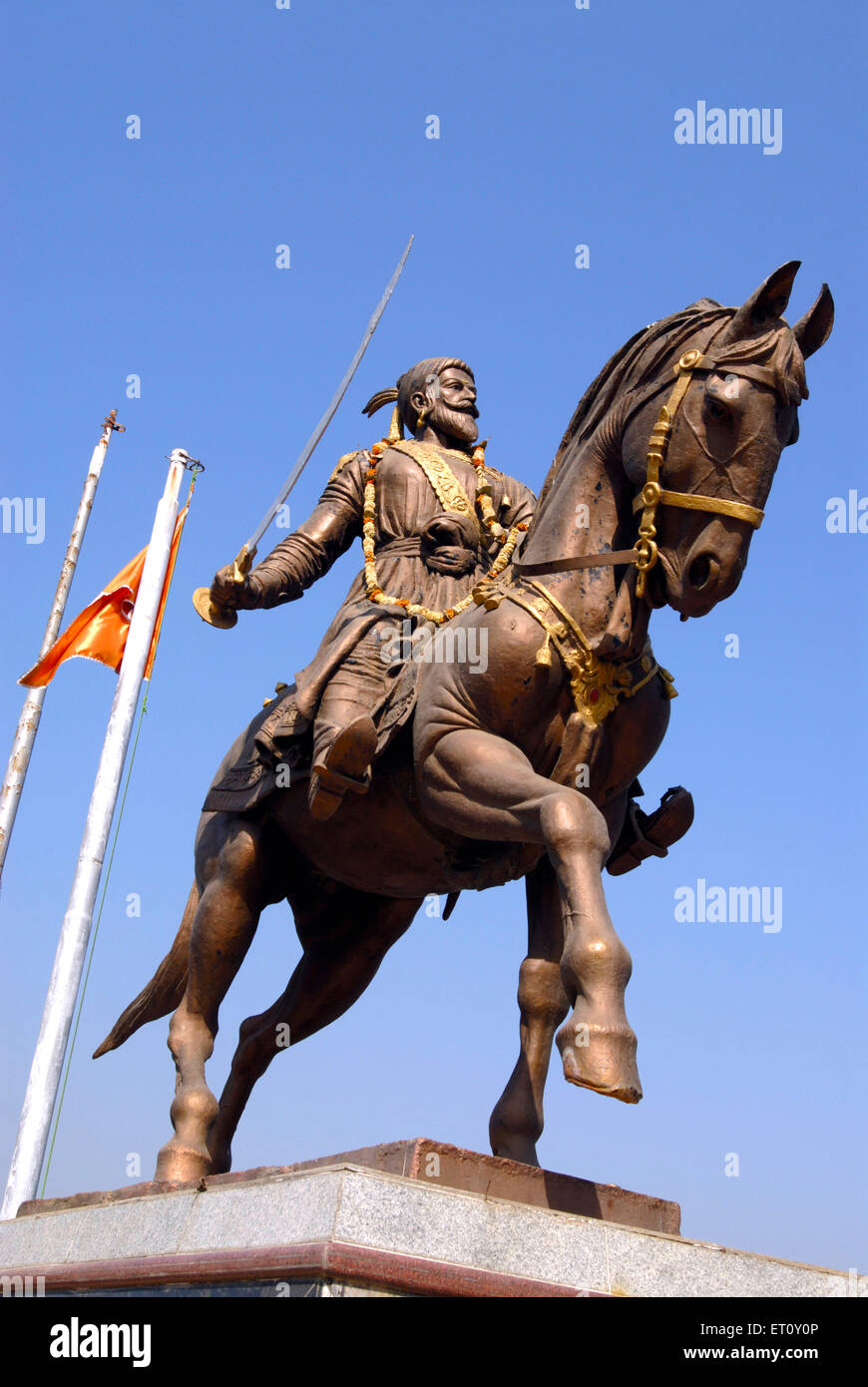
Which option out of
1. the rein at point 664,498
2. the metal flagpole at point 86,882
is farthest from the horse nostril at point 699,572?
A: the metal flagpole at point 86,882

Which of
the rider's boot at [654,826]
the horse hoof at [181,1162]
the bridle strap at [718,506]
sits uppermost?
the bridle strap at [718,506]

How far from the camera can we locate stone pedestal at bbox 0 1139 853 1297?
15.8 feet

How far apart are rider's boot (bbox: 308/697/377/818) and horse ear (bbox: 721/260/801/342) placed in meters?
2.29

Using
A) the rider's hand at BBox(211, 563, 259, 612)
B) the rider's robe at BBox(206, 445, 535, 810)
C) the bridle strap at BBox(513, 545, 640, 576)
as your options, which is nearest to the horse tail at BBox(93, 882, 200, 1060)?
the rider's robe at BBox(206, 445, 535, 810)

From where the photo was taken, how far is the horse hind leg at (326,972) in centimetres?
796

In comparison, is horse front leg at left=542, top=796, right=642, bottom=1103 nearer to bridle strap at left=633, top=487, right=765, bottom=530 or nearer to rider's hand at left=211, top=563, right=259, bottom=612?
bridle strap at left=633, top=487, right=765, bottom=530

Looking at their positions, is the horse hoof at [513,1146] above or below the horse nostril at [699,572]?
below

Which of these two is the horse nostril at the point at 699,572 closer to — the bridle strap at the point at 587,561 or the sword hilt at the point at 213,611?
the bridle strap at the point at 587,561

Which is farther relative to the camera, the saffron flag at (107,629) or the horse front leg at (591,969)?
the saffron flag at (107,629)

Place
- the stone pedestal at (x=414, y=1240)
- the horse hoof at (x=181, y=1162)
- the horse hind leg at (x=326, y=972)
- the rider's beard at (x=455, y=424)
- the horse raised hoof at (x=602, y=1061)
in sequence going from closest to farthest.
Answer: the stone pedestal at (x=414, y=1240)
the horse raised hoof at (x=602, y=1061)
the horse hoof at (x=181, y=1162)
the horse hind leg at (x=326, y=972)
the rider's beard at (x=455, y=424)

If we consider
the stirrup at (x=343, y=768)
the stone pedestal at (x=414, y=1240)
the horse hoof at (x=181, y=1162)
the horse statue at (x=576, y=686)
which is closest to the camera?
the stone pedestal at (x=414, y=1240)

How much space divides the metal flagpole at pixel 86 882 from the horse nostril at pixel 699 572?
8828 mm

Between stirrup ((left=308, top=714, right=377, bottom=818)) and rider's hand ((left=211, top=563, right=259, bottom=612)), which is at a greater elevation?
rider's hand ((left=211, top=563, right=259, bottom=612))

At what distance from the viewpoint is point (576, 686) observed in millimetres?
6336
